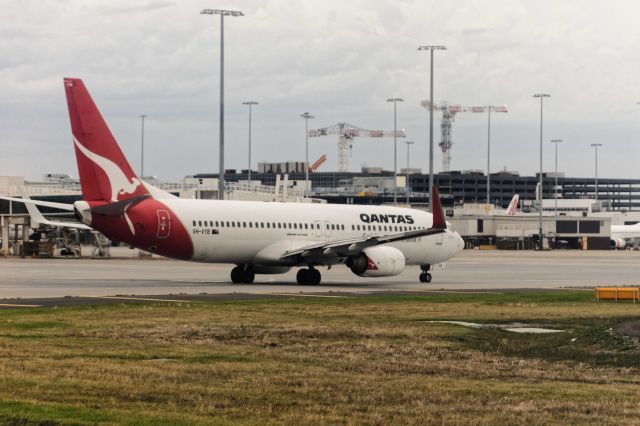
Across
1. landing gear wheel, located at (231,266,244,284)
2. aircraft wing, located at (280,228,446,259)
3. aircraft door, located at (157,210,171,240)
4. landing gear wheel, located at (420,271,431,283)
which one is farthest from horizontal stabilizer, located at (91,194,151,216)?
landing gear wheel, located at (420,271,431,283)

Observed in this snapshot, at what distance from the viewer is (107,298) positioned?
1508 inches

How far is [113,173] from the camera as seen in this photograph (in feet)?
155

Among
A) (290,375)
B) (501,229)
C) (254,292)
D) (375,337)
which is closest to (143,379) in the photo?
(290,375)

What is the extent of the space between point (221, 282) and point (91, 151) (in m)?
8.95

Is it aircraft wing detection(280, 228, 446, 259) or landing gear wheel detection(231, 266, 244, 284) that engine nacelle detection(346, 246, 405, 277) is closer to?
aircraft wing detection(280, 228, 446, 259)

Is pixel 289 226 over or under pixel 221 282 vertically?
over

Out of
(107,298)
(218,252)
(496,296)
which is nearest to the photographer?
(107,298)

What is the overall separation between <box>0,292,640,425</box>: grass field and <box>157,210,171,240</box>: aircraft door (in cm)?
1319

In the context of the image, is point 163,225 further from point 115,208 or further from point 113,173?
point 113,173

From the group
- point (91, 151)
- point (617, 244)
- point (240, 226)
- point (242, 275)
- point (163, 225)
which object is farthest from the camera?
point (617, 244)

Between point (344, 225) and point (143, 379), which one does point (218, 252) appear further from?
point (143, 379)

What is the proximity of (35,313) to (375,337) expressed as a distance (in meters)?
9.91

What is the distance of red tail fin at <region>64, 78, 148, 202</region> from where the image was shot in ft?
154

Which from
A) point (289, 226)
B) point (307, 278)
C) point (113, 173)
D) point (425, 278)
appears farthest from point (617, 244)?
point (113, 173)
